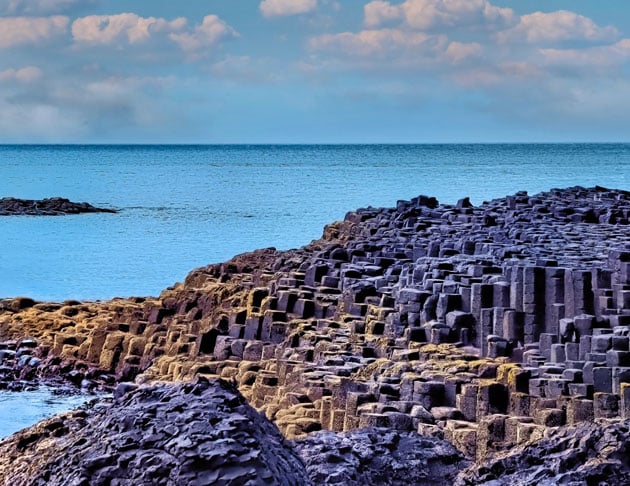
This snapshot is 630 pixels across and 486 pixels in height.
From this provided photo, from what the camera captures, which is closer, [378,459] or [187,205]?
[378,459]

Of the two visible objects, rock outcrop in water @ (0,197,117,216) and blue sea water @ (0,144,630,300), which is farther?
rock outcrop in water @ (0,197,117,216)

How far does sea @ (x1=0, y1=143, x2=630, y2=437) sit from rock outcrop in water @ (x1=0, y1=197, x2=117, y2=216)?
4.57ft

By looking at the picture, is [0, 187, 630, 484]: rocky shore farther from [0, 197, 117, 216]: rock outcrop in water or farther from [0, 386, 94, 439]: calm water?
[0, 197, 117, 216]: rock outcrop in water

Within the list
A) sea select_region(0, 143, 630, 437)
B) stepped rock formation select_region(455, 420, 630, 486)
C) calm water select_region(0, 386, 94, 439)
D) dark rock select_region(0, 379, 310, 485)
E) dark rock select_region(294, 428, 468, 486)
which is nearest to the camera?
dark rock select_region(0, 379, 310, 485)

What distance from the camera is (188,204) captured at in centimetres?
7862

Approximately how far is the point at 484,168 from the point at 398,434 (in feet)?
397

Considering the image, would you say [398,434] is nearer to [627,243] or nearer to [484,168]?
[627,243]

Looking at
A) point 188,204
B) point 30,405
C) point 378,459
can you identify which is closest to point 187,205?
point 188,204

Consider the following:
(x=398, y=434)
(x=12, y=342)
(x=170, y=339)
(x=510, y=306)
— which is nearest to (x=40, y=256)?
(x=12, y=342)

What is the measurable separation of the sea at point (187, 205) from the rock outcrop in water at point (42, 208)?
4.57 feet

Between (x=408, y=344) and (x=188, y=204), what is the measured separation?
6320 cm

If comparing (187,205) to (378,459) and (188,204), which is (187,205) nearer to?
(188,204)

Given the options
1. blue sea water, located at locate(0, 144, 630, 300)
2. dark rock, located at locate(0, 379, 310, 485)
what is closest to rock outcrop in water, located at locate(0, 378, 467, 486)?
dark rock, located at locate(0, 379, 310, 485)

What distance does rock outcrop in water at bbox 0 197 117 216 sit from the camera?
2670 inches
